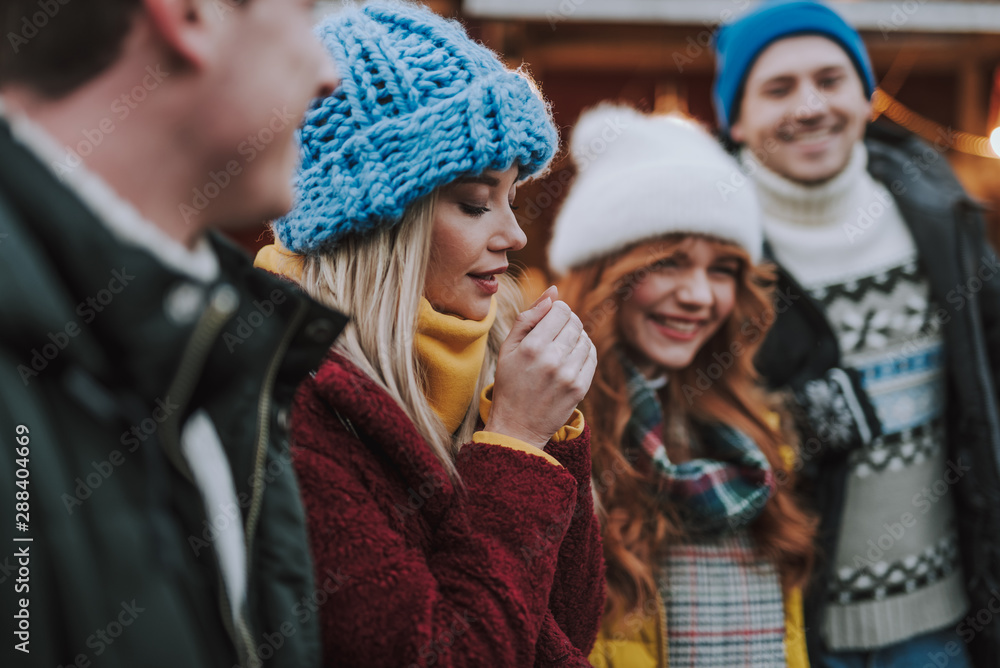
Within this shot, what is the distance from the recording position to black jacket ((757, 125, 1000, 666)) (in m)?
2.21

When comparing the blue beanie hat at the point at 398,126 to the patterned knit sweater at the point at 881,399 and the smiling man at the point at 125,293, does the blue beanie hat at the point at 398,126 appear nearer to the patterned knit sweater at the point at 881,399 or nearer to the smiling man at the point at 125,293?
the smiling man at the point at 125,293

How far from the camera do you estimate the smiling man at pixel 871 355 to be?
2236 mm

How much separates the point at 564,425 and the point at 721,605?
86cm

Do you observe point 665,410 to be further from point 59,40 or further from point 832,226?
point 59,40

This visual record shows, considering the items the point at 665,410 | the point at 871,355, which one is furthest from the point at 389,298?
the point at 871,355

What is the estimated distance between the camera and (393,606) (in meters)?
1.01

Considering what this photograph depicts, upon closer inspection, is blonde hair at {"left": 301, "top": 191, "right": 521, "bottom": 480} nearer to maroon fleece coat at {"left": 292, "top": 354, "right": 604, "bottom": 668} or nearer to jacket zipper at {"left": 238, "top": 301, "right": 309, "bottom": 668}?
maroon fleece coat at {"left": 292, "top": 354, "right": 604, "bottom": 668}

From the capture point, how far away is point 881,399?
90.6 inches

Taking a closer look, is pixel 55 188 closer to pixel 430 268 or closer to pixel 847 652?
pixel 430 268

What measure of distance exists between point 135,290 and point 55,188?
113mm

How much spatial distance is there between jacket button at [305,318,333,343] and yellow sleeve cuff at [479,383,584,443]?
45 centimetres

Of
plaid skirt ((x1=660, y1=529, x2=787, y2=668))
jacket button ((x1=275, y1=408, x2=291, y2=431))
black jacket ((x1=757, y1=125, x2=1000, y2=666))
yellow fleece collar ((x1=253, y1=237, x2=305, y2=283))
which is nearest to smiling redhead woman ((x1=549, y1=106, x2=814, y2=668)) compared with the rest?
plaid skirt ((x1=660, y1=529, x2=787, y2=668))

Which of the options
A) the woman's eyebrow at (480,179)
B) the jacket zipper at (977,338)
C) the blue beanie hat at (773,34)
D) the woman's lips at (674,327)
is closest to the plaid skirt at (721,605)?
the woman's lips at (674,327)

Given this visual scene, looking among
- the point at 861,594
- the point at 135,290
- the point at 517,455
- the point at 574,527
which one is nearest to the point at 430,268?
the point at 517,455
